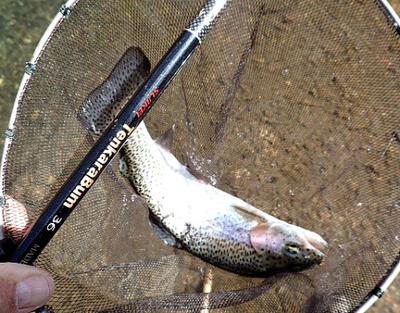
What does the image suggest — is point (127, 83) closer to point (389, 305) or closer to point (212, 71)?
point (212, 71)

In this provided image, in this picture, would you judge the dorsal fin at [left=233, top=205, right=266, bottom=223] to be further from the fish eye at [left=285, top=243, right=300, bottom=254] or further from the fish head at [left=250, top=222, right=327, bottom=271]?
the fish eye at [left=285, top=243, right=300, bottom=254]

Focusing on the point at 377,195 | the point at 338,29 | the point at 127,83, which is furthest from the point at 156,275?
the point at 338,29

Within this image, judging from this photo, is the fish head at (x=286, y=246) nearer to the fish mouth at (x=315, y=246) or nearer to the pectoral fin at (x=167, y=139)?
the fish mouth at (x=315, y=246)

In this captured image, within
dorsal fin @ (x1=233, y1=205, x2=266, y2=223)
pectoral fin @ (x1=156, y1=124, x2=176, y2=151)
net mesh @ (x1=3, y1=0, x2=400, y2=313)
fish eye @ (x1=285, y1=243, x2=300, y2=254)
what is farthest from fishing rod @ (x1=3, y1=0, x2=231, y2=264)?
fish eye @ (x1=285, y1=243, x2=300, y2=254)

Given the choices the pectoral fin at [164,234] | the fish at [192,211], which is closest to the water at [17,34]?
the fish at [192,211]

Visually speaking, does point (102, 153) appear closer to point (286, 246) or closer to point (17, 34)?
point (286, 246)

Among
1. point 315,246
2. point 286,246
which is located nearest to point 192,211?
point 286,246
